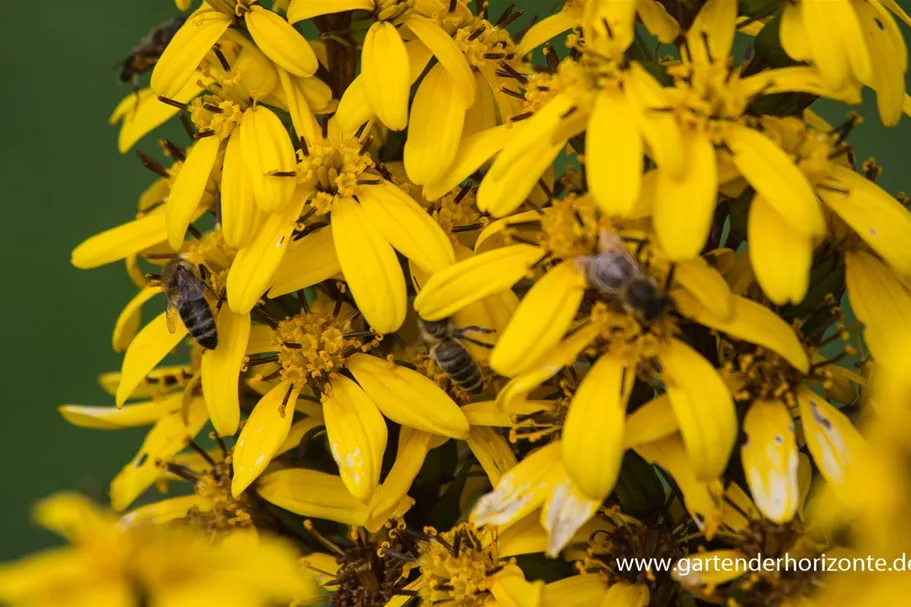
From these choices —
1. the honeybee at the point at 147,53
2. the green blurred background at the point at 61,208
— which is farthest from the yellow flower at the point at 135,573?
the green blurred background at the point at 61,208

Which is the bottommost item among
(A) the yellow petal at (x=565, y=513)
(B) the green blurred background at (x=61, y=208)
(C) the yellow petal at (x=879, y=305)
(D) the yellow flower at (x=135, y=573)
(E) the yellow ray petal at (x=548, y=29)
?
(B) the green blurred background at (x=61, y=208)

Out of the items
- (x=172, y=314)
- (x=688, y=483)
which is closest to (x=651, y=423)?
(x=688, y=483)

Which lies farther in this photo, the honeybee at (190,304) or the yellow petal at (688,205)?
the honeybee at (190,304)

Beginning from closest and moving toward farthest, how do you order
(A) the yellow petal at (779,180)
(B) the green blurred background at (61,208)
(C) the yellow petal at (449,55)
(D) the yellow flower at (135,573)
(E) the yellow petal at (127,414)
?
1. (D) the yellow flower at (135,573)
2. (A) the yellow petal at (779,180)
3. (C) the yellow petal at (449,55)
4. (E) the yellow petal at (127,414)
5. (B) the green blurred background at (61,208)

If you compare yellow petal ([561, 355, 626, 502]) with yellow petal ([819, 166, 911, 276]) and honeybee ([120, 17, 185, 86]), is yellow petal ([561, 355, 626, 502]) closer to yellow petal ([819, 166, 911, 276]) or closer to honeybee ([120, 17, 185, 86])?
yellow petal ([819, 166, 911, 276])

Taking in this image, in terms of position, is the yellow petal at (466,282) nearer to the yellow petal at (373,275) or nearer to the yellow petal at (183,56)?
the yellow petal at (373,275)

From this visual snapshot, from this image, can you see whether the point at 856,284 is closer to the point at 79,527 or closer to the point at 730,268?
the point at 730,268

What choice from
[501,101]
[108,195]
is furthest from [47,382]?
[501,101]
